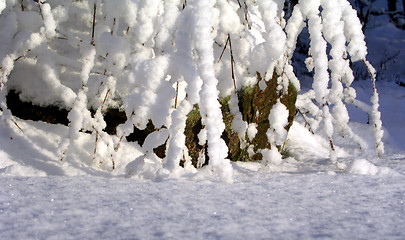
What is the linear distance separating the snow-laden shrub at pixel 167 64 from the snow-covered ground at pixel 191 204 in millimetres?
106

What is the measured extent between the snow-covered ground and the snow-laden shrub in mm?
106

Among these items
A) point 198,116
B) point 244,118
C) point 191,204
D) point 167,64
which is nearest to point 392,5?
point 244,118

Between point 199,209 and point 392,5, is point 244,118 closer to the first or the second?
point 199,209

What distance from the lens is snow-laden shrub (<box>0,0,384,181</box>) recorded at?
1130 millimetres

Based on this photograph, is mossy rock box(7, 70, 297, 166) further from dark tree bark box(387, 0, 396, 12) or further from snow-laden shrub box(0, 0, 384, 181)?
dark tree bark box(387, 0, 396, 12)

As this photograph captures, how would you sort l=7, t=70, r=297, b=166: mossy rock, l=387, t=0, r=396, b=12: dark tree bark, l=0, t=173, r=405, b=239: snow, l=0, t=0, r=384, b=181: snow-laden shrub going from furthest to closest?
l=387, t=0, r=396, b=12: dark tree bark → l=7, t=70, r=297, b=166: mossy rock → l=0, t=0, r=384, b=181: snow-laden shrub → l=0, t=173, r=405, b=239: snow

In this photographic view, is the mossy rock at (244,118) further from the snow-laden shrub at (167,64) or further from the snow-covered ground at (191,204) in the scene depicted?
the snow-covered ground at (191,204)

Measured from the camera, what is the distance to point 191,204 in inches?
35.5

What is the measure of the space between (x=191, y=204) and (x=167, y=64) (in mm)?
448

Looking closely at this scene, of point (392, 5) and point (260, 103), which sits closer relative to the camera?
point (260, 103)

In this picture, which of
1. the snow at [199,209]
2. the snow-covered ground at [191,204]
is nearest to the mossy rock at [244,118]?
the snow-covered ground at [191,204]

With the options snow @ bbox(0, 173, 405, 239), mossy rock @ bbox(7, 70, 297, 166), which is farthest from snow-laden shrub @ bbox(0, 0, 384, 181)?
snow @ bbox(0, 173, 405, 239)

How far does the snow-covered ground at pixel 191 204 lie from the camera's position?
0.73m

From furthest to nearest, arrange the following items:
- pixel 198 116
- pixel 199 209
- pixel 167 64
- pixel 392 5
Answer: pixel 392 5 < pixel 198 116 < pixel 167 64 < pixel 199 209
